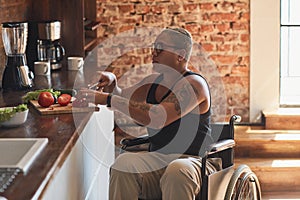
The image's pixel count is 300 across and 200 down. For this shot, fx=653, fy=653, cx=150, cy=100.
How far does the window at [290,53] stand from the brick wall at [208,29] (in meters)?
0.36

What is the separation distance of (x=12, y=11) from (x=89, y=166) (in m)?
1.40

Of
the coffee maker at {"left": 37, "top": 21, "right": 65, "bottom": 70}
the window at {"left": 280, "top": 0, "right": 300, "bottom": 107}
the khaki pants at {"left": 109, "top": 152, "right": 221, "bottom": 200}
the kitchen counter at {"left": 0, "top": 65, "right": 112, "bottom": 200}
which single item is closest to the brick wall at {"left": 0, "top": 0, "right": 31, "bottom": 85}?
the coffee maker at {"left": 37, "top": 21, "right": 65, "bottom": 70}

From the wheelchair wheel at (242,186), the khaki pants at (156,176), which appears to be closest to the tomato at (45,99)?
the khaki pants at (156,176)

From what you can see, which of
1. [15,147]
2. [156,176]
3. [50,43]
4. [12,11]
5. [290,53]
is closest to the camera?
[15,147]

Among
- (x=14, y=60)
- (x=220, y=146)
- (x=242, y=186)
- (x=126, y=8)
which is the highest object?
(x=126, y=8)

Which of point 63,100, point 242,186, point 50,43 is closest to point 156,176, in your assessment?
point 242,186

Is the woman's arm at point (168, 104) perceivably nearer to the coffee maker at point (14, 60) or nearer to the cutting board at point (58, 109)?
the cutting board at point (58, 109)

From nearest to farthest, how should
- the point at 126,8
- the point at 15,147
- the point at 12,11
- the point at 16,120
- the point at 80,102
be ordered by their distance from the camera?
1. the point at 15,147
2. the point at 16,120
3. the point at 80,102
4. the point at 12,11
5. the point at 126,8

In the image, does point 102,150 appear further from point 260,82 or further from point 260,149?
point 260,82

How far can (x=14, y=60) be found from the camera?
3.78 metres

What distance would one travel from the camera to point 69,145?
2.62 metres

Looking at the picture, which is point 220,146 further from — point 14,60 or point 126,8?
point 126,8

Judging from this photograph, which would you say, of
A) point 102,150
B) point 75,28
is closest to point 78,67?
point 75,28

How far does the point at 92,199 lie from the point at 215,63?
2832mm
